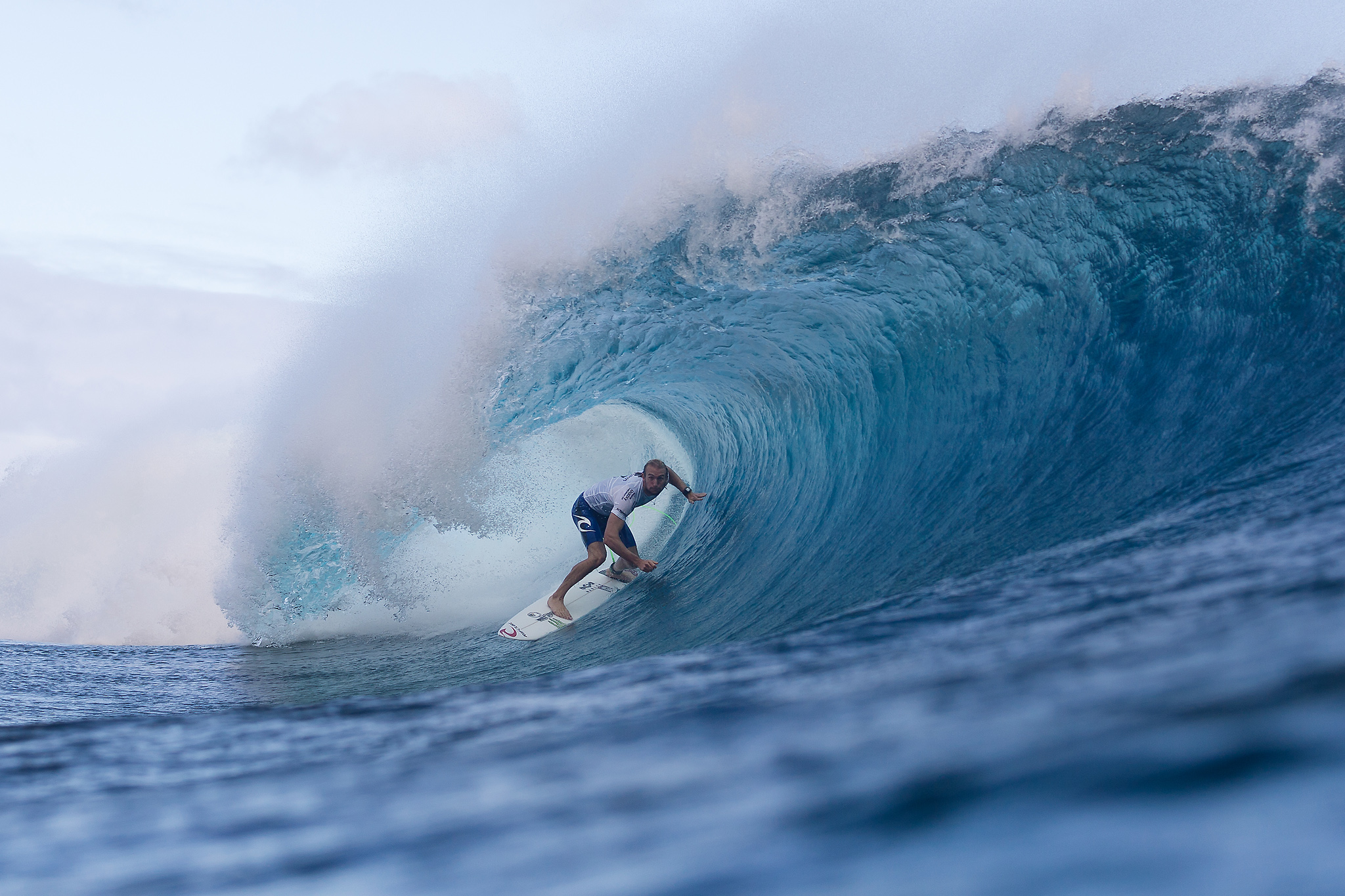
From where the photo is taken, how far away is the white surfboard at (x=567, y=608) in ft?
21.8

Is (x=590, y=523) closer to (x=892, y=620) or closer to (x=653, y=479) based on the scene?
(x=653, y=479)

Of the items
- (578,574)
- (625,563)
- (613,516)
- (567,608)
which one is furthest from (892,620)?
(625,563)

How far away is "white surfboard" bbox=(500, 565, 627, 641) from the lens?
6.64 m

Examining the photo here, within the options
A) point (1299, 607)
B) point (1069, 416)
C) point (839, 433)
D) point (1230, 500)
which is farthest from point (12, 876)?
point (839, 433)

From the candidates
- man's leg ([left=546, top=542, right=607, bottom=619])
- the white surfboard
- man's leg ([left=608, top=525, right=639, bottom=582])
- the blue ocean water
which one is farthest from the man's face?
the white surfboard

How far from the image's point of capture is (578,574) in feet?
22.1

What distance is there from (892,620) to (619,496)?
3927 millimetres

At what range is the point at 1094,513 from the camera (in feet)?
13.6

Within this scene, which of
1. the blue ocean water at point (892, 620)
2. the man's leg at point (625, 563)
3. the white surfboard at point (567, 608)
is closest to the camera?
the blue ocean water at point (892, 620)

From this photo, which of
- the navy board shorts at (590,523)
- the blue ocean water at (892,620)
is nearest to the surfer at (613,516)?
Answer: the navy board shorts at (590,523)

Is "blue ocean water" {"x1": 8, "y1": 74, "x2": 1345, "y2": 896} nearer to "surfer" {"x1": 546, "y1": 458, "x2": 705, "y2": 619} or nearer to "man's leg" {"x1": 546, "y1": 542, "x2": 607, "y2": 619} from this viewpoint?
"man's leg" {"x1": 546, "y1": 542, "x2": 607, "y2": 619}

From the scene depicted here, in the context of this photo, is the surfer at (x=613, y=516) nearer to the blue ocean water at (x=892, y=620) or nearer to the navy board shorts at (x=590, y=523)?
the navy board shorts at (x=590, y=523)

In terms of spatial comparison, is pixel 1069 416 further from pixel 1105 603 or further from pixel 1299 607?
pixel 1299 607

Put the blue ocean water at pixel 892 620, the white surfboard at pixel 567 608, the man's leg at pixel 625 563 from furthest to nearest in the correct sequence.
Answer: the man's leg at pixel 625 563 → the white surfboard at pixel 567 608 → the blue ocean water at pixel 892 620
